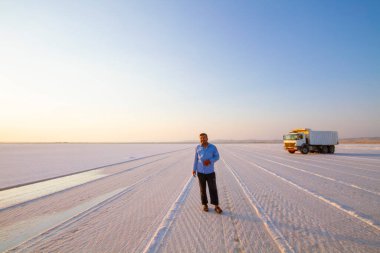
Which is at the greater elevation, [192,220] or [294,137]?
[294,137]

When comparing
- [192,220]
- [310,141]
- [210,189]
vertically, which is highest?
[310,141]

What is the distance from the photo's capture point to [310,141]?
28281mm

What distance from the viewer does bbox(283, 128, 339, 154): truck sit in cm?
2794

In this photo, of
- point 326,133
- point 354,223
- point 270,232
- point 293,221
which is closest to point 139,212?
point 270,232

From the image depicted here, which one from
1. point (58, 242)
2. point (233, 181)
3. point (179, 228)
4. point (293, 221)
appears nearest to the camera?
point (58, 242)

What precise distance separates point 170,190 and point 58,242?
13.6ft

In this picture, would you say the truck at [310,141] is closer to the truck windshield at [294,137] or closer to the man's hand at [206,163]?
the truck windshield at [294,137]

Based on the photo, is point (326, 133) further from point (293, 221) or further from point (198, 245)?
point (198, 245)

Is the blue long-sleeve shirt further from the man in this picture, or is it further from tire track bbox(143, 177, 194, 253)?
tire track bbox(143, 177, 194, 253)

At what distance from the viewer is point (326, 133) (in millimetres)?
29031

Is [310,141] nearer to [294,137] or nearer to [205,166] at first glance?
[294,137]

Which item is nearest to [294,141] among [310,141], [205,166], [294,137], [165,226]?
[294,137]

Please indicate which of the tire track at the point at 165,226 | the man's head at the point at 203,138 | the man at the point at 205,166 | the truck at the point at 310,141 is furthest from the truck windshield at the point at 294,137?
the man's head at the point at 203,138

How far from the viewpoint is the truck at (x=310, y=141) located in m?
27.9
